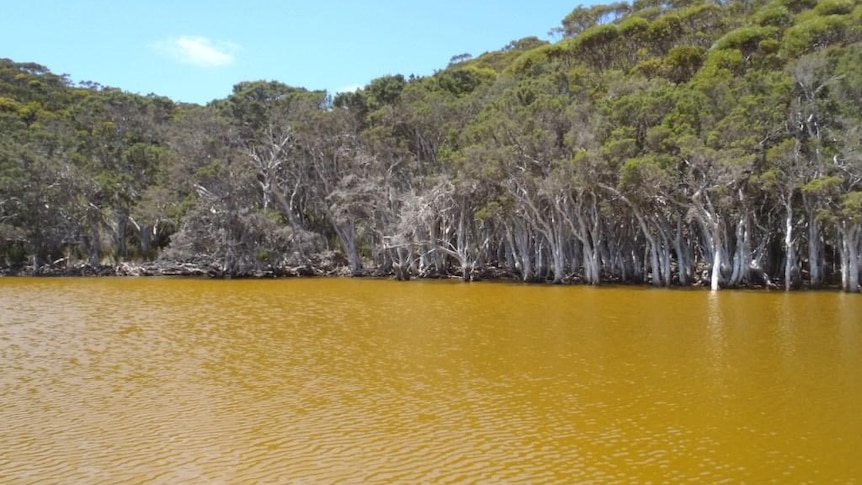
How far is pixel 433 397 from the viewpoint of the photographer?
1130cm

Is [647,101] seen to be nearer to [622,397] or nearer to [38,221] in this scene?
[622,397]

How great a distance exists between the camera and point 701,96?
96.4 ft

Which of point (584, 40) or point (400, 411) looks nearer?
point (400, 411)

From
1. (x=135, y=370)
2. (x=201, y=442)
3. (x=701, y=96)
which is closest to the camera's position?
(x=201, y=442)

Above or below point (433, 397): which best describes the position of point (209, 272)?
above

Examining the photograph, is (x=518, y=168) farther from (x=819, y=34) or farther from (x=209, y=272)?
(x=209, y=272)

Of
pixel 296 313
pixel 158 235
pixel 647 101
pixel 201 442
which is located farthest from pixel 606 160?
pixel 158 235

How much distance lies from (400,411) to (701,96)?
2430 cm

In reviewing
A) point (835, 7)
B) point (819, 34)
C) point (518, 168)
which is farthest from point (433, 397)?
point (835, 7)

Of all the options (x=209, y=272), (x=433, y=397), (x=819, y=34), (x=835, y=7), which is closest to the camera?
(x=433, y=397)

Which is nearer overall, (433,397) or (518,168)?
(433,397)

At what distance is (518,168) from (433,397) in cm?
2329

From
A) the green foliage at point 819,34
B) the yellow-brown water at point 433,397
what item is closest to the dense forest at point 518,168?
the green foliage at point 819,34

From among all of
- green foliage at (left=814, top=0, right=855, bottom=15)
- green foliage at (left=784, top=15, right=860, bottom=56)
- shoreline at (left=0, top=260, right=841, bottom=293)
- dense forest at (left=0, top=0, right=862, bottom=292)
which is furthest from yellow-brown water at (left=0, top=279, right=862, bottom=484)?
green foliage at (left=814, top=0, right=855, bottom=15)
